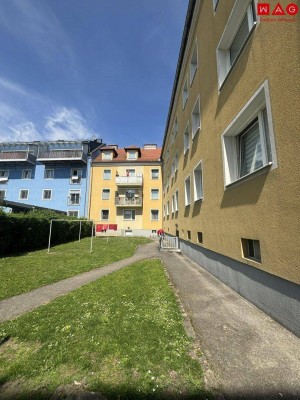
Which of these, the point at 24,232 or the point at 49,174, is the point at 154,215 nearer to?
the point at 49,174

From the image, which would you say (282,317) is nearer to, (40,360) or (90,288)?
(40,360)

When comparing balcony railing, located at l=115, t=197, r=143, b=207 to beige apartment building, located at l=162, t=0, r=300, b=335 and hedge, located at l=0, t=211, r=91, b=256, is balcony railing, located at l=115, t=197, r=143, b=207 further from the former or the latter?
beige apartment building, located at l=162, t=0, r=300, b=335

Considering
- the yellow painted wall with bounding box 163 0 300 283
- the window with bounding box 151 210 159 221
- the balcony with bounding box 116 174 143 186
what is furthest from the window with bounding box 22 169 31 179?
the yellow painted wall with bounding box 163 0 300 283

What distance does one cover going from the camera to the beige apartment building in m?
3.35

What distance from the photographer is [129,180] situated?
31.0m

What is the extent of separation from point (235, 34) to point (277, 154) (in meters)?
4.74

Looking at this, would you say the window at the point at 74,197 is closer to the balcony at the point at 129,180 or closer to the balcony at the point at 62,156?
the balcony at the point at 62,156

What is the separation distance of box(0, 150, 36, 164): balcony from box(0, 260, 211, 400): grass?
33.2 metres

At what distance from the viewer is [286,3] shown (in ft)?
11.2

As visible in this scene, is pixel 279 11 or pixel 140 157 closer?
pixel 279 11

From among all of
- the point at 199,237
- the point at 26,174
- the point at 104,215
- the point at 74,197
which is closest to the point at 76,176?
the point at 74,197

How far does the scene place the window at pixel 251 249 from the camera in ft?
15.0

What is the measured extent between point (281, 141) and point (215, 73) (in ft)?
15.9

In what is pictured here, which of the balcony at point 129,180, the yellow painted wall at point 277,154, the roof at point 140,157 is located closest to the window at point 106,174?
the roof at point 140,157
